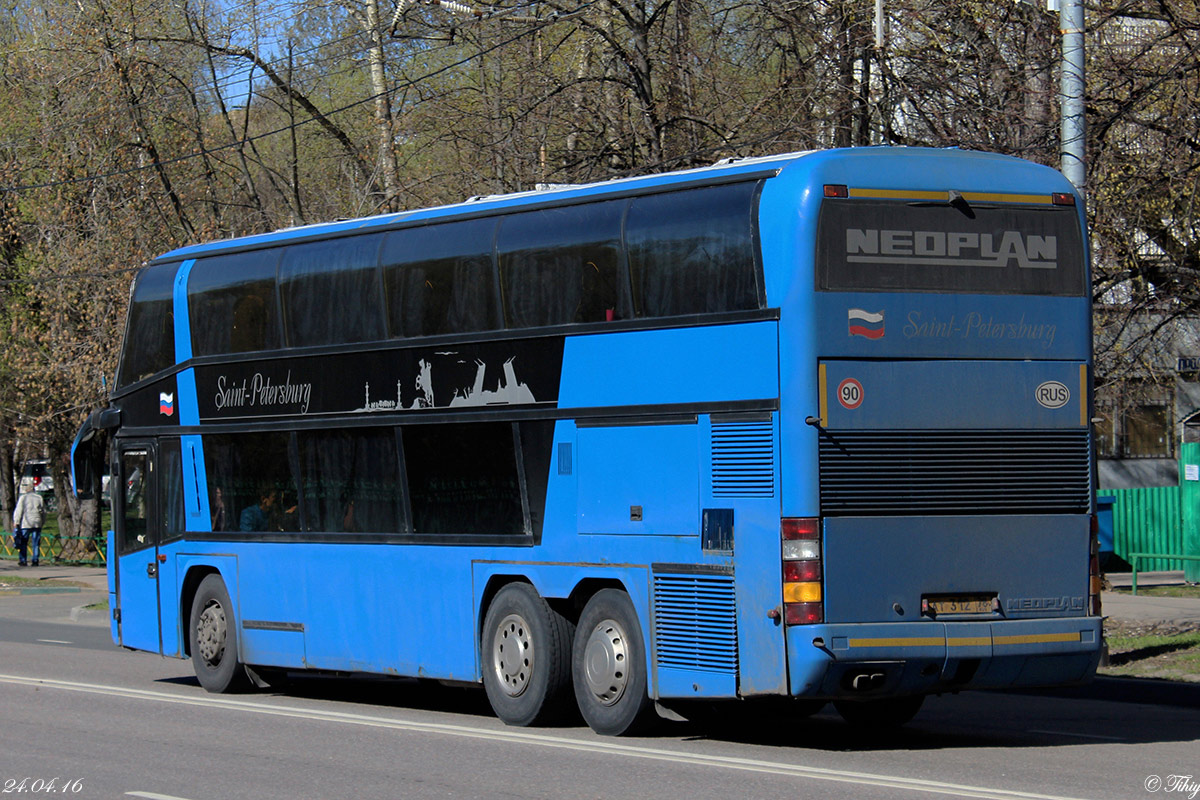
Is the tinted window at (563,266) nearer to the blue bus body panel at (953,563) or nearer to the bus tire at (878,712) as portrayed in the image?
the blue bus body panel at (953,563)

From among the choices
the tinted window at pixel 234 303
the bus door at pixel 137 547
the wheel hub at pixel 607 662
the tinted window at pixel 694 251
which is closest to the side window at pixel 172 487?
the bus door at pixel 137 547

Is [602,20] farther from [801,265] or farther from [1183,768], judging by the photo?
[1183,768]

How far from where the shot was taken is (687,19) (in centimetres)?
2183

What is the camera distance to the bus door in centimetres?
1603

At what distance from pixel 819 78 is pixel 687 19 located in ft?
10.6

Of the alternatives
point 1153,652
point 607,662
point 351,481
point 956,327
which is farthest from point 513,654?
point 1153,652

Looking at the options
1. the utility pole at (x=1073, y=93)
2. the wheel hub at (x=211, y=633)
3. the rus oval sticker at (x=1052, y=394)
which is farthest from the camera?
the wheel hub at (x=211, y=633)

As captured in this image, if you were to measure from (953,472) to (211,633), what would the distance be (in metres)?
7.78

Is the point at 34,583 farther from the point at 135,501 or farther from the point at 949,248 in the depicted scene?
the point at 949,248

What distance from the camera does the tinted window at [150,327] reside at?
15.7m

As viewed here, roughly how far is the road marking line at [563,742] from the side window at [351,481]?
1565 mm

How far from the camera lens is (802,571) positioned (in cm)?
998

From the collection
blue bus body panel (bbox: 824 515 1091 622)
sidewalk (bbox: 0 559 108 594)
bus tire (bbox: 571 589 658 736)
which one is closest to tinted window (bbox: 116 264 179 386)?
bus tire (bbox: 571 589 658 736)

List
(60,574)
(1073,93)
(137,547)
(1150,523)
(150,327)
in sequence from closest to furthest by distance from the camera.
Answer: (1073,93)
(150,327)
(137,547)
(1150,523)
(60,574)
